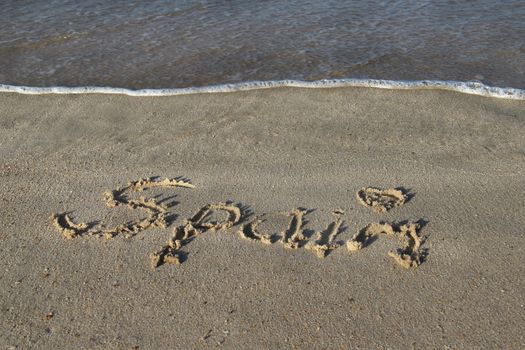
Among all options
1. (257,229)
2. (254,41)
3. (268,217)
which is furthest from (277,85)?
(257,229)

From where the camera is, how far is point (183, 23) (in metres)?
7.25

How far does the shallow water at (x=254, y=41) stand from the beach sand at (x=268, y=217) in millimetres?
668

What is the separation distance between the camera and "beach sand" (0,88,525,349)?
292 cm

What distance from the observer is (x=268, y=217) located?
3.68 meters

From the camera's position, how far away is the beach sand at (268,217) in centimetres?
292

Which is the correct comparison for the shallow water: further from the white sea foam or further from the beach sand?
the beach sand

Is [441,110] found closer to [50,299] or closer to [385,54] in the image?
[385,54]

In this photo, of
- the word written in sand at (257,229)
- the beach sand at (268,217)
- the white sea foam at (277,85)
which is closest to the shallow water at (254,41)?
the white sea foam at (277,85)

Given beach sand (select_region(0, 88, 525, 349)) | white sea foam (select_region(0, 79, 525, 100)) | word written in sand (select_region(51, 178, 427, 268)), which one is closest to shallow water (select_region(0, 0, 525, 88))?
white sea foam (select_region(0, 79, 525, 100))

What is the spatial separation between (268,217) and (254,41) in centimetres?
351

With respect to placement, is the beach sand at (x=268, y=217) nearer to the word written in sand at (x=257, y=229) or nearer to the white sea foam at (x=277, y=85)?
the word written in sand at (x=257, y=229)

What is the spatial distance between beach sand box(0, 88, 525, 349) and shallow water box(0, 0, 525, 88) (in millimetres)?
668

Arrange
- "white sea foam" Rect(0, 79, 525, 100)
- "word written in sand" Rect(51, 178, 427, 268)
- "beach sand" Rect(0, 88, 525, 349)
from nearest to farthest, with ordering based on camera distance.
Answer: "beach sand" Rect(0, 88, 525, 349) → "word written in sand" Rect(51, 178, 427, 268) → "white sea foam" Rect(0, 79, 525, 100)

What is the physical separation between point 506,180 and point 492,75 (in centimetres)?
217
